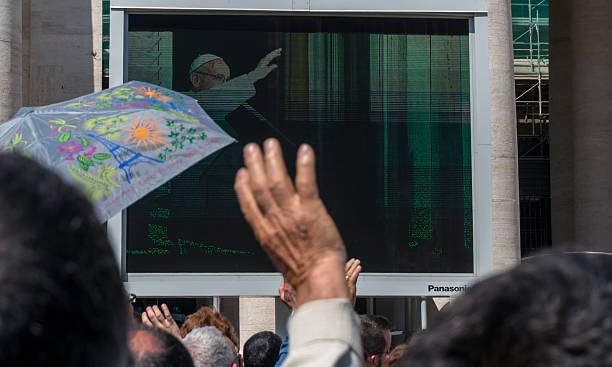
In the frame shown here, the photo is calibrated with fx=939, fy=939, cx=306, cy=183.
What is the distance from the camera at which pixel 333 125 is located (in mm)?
17203

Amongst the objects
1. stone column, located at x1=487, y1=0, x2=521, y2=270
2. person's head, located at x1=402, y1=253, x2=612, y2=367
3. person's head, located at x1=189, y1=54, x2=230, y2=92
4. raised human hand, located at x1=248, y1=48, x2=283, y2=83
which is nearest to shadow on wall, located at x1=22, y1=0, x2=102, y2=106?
person's head, located at x1=189, y1=54, x2=230, y2=92

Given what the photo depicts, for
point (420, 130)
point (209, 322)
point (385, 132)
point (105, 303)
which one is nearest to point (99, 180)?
point (209, 322)

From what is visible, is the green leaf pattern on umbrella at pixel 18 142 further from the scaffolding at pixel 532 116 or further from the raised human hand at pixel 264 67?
the scaffolding at pixel 532 116

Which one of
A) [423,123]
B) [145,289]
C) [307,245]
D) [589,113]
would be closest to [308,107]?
[423,123]

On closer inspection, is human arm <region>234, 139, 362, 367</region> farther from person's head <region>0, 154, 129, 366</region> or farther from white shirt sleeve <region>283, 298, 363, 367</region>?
person's head <region>0, 154, 129, 366</region>

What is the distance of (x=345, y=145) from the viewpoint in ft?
56.3

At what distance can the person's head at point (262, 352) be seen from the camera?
663cm

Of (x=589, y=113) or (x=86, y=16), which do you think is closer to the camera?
(x=86, y=16)

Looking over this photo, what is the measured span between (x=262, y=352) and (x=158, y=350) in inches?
163

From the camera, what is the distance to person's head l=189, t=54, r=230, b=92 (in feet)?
56.4

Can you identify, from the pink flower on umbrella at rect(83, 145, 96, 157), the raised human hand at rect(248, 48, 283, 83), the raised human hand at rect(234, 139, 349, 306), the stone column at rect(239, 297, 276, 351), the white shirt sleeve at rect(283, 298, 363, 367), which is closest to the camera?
the white shirt sleeve at rect(283, 298, 363, 367)

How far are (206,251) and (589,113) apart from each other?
10.2 meters

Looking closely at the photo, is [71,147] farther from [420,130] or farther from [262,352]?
[420,130]

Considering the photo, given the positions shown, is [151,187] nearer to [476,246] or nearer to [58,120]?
[58,120]
